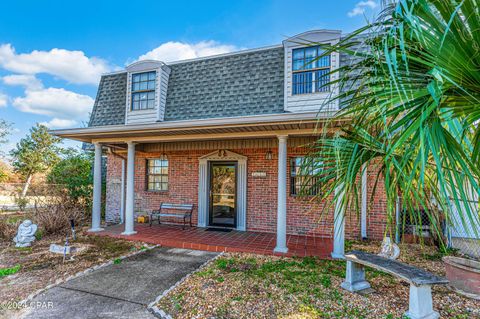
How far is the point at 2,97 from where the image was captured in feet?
64.8

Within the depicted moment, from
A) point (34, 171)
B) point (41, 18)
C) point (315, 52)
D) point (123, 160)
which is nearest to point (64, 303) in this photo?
point (123, 160)

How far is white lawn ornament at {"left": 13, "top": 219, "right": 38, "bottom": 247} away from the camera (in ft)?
19.7

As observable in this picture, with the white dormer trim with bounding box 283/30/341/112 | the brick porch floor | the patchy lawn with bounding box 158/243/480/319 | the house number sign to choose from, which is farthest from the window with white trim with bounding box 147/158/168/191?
the white dormer trim with bounding box 283/30/341/112

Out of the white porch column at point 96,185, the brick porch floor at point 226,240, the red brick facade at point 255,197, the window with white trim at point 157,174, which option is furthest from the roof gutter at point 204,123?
the brick porch floor at point 226,240

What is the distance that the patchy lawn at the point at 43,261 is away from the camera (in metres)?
3.82

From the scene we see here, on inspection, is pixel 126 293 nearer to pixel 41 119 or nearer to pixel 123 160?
pixel 123 160

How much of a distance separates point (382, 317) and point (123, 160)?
338 inches

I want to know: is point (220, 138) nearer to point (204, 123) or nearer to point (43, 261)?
point (204, 123)

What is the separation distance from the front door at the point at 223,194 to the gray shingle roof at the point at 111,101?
352 cm

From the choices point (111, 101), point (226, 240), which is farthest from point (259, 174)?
point (111, 101)

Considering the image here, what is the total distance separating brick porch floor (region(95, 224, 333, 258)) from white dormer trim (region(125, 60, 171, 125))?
11.0 ft

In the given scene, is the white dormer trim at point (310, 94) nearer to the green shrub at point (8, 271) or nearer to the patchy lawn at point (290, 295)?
the patchy lawn at point (290, 295)

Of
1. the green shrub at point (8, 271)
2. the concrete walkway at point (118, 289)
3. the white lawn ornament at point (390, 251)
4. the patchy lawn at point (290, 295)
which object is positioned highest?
the white lawn ornament at point (390, 251)

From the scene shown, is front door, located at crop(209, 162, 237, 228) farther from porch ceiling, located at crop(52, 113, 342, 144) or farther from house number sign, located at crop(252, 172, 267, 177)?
porch ceiling, located at crop(52, 113, 342, 144)
